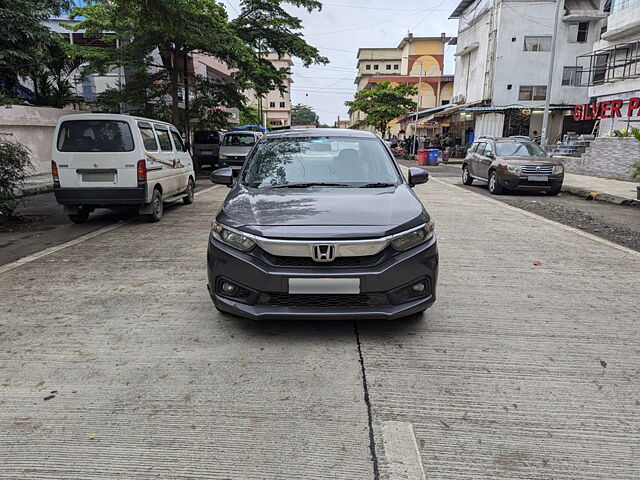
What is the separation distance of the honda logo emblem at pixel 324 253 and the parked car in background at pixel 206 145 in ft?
63.2

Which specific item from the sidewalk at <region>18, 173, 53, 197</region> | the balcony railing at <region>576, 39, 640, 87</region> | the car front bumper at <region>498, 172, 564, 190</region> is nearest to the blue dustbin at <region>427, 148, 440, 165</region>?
the balcony railing at <region>576, 39, 640, 87</region>

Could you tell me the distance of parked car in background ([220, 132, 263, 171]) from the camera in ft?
61.4

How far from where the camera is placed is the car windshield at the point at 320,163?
15.1 ft

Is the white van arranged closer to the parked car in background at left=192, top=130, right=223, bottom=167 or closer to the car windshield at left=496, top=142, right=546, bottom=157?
the car windshield at left=496, top=142, right=546, bottom=157

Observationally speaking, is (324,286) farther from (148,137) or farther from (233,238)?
(148,137)

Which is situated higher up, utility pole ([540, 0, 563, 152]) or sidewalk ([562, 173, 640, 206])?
utility pole ([540, 0, 563, 152])

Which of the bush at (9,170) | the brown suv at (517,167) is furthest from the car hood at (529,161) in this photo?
the bush at (9,170)

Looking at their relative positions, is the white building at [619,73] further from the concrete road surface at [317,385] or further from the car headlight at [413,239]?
the car headlight at [413,239]

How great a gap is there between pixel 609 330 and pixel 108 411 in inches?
151

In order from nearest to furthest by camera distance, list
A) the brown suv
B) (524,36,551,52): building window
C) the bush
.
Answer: the bush
the brown suv
(524,36,551,52): building window

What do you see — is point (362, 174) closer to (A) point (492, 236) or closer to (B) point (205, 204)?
(A) point (492, 236)

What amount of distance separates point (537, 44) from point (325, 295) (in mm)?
35108

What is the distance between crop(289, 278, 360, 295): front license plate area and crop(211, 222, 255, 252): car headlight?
0.45 meters

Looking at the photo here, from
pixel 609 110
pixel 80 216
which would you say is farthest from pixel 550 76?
pixel 80 216
